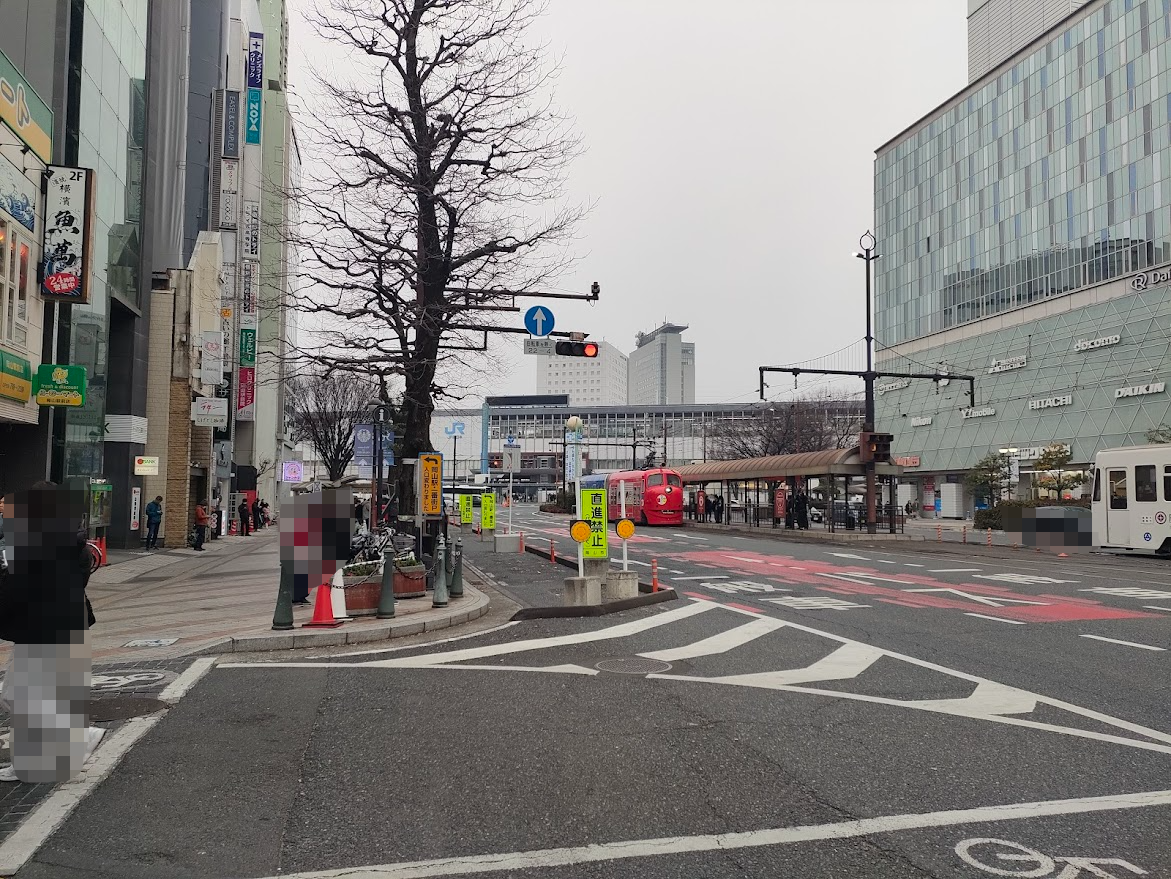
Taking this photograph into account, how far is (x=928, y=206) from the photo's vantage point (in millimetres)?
73250

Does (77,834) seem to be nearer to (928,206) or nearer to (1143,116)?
(1143,116)

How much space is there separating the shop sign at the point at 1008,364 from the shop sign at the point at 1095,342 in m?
4.58

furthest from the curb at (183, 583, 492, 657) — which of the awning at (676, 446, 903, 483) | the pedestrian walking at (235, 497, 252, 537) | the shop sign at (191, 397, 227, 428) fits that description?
the pedestrian walking at (235, 497, 252, 537)

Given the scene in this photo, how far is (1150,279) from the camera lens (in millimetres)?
49344

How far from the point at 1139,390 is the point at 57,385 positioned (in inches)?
2118

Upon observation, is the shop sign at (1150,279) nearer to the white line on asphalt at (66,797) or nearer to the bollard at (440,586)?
the bollard at (440,586)

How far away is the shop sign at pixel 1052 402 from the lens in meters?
54.7

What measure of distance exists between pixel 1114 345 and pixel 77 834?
59246mm

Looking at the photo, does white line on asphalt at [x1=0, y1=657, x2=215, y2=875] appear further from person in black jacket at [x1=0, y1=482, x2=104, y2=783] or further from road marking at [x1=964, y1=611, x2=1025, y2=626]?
road marking at [x1=964, y1=611, x2=1025, y2=626]

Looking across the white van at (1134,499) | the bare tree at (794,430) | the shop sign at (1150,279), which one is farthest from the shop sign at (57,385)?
the shop sign at (1150,279)

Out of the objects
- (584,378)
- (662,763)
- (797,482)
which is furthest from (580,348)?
(584,378)

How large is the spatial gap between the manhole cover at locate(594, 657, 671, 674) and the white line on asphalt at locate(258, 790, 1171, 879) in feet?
13.2

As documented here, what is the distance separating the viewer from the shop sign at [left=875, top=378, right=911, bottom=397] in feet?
236

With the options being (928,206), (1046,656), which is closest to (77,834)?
(1046,656)
